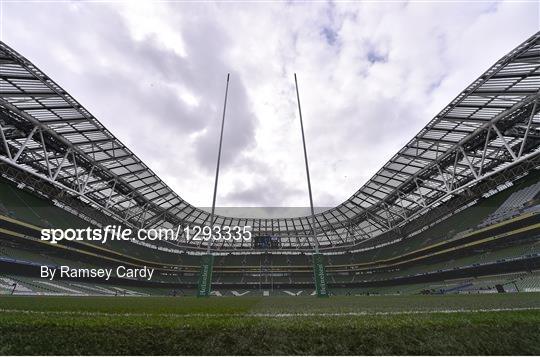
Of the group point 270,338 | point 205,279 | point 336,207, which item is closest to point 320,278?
point 205,279

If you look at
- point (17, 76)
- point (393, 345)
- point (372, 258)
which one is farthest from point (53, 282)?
point (372, 258)

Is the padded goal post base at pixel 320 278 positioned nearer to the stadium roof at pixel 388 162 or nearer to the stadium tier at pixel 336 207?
the stadium roof at pixel 388 162

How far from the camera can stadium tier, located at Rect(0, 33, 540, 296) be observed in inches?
750

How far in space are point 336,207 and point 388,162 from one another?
1757cm

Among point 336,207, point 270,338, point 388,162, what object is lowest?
point 270,338

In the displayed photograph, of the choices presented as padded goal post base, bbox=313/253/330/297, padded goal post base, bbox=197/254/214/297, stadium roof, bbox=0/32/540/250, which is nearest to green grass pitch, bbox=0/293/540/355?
padded goal post base, bbox=313/253/330/297

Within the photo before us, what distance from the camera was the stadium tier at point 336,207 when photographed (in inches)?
750

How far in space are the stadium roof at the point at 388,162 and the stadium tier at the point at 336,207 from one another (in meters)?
0.12

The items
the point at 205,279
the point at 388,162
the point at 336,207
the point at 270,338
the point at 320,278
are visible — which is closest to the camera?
the point at 270,338

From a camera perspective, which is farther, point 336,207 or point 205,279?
point 336,207

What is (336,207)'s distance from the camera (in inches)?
1790

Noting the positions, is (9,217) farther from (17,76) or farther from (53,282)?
(17,76)

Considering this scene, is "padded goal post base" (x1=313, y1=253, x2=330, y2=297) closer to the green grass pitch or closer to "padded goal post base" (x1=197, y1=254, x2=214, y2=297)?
"padded goal post base" (x1=197, y1=254, x2=214, y2=297)

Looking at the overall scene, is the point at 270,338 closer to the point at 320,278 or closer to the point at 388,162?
the point at 320,278
